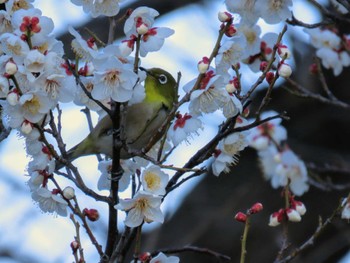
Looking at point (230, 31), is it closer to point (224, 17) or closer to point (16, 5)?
point (224, 17)

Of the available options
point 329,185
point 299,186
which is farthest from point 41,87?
point 299,186

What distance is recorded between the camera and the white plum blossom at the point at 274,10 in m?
3.08

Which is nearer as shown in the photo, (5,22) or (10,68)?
(10,68)

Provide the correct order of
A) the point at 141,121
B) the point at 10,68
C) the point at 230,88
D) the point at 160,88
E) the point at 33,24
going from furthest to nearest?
the point at 160,88 < the point at 141,121 < the point at 230,88 < the point at 33,24 < the point at 10,68

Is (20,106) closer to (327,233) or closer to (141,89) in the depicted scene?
(141,89)

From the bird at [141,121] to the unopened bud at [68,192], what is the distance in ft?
1.71

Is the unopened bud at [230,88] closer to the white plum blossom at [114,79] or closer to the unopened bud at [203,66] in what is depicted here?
the unopened bud at [203,66]

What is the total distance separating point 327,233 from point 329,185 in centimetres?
200

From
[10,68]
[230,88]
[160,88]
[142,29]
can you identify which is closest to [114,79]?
[142,29]

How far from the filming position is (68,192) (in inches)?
106

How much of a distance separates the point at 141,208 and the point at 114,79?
40 centimetres

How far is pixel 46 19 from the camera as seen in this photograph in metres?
2.59

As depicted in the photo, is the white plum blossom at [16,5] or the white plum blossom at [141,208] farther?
the white plum blossom at [16,5]

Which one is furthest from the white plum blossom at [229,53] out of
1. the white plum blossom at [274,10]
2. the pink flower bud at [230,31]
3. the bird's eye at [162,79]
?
the bird's eye at [162,79]
